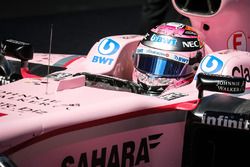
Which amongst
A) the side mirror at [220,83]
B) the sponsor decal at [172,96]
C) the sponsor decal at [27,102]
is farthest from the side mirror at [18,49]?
the side mirror at [220,83]

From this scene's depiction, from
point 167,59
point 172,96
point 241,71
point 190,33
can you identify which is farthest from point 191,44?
point 172,96

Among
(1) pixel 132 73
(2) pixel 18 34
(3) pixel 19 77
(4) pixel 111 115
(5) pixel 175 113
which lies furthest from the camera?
(2) pixel 18 34

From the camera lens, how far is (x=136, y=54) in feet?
16.5

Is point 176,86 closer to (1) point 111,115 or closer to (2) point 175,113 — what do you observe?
(2) point 175,113

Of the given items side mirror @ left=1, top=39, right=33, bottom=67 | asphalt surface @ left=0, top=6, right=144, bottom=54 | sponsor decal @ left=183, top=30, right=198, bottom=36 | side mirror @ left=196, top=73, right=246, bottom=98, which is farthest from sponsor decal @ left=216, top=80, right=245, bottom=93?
asphalt surface @ left=0, top=6, right=144, bottom=54

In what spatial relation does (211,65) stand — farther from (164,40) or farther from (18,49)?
(18,49)

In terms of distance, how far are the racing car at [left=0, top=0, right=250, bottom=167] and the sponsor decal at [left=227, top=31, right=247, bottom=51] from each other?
3.40ft

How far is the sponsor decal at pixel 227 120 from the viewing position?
3.96 m

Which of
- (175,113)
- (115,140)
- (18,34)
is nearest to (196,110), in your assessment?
A: (175,113)

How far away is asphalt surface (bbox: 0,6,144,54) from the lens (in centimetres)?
878

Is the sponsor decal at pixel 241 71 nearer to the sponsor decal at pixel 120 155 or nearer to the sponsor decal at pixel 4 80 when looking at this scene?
the sponsor decal at pixel 120 155

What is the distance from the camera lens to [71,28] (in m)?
9.60

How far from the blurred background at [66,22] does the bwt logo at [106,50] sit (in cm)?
333

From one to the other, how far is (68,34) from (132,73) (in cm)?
414
